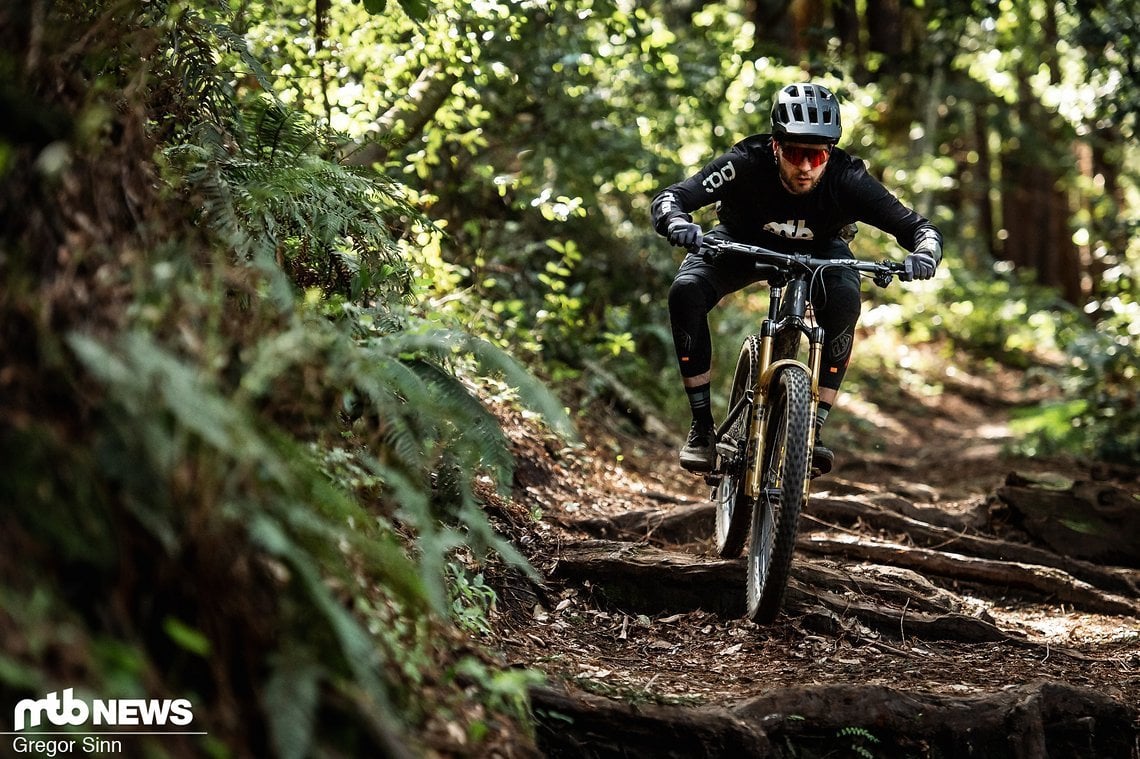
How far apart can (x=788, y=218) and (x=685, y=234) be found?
3.02 feet

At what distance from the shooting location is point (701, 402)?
20.9ft

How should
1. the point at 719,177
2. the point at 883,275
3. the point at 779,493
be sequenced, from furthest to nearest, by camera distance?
the point at 719,177 → the point at 883,275 → the point at 779,493

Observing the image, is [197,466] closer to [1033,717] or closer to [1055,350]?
[1033,717]

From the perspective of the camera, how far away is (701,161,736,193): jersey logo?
20.1 feet

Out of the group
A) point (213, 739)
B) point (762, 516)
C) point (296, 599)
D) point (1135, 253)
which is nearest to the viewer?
point (213, 739)

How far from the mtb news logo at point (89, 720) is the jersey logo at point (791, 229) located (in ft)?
14.4

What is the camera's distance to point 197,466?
9.24ft

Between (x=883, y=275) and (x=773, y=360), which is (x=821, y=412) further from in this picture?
(x=883, y=275)

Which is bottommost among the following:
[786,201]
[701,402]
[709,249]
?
[701,402]

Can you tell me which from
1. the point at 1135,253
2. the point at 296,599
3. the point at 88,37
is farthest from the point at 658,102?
the point at 1135,253

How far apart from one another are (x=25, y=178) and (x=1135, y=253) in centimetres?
2044

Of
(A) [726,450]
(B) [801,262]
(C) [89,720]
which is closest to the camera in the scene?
(C) [89,720]

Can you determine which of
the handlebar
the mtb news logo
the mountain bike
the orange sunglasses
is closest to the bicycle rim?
the mountain bike

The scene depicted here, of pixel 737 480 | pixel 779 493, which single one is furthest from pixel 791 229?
pixel 779 493
